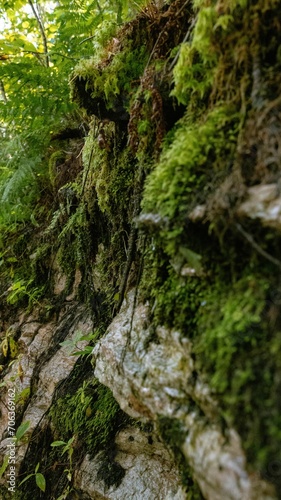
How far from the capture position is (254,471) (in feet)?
3.57

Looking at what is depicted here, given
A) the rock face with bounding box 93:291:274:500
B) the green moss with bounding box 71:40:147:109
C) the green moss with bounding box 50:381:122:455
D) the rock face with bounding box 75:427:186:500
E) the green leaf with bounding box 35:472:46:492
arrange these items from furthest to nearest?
1. the green leaf with bounding box 35:472:46:492
2. the green moss with bounding box 50:381:122:455
3. the green moss with bounding box 71:40:147:109
4. the rock face with bounding box 75:427:186:500
5. the rock face with bounding box 93:291:274:500

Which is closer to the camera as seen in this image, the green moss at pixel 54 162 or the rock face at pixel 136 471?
the rock face at pixel 136 471

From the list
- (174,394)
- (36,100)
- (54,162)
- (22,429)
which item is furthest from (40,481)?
(36,100)

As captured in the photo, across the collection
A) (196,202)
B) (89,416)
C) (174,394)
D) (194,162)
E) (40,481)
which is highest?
(194,162)

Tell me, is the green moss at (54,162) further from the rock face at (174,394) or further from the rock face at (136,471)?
the rock face at (136,471)

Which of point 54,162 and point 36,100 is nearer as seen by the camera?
point 36,100

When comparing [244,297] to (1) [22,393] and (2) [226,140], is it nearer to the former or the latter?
(2) [226,140]

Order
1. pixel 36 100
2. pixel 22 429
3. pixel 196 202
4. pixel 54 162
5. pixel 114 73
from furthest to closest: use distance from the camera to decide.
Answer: pixel 54 162
pixel 36 100
pixel 22 429
pixel 114 73
pixel 196 202

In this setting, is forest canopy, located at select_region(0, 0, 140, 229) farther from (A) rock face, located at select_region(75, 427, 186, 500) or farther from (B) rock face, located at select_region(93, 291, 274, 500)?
(A) rock face, located at select_region(75, 427, 186, 500)

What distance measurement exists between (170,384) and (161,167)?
1.02 meters

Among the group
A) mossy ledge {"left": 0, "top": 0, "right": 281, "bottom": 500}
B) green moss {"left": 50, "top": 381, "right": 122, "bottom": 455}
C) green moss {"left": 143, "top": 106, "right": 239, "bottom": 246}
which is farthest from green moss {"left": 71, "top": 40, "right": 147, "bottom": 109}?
green moss {"left": 50, "top": 381, "right": 122, "bottom": 455}

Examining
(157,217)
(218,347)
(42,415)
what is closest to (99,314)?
(42,415)

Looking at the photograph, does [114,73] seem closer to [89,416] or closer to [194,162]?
[194,162]

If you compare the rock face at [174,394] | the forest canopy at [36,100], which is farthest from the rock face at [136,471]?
the forest canopy at [36,100]
